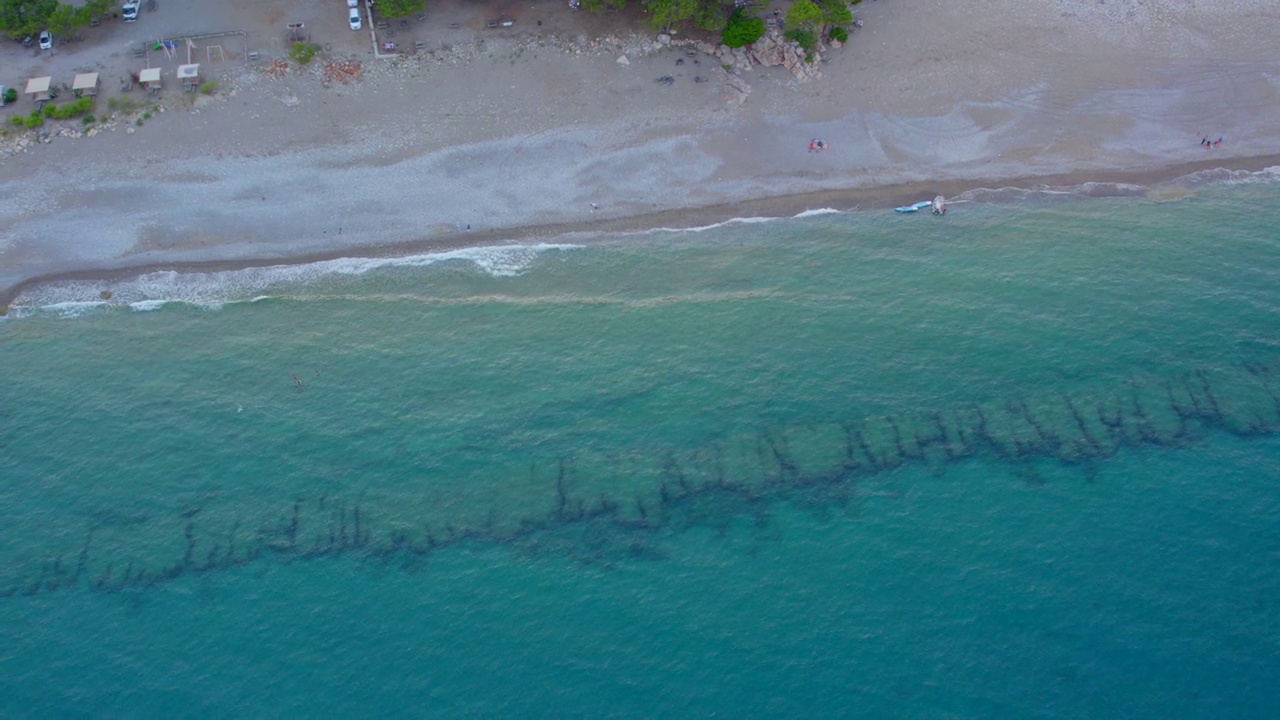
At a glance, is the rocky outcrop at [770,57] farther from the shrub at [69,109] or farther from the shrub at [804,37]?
the shrub at [69,109]

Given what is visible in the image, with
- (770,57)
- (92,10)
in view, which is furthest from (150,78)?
(770,57)

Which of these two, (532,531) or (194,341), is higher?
(194,341)

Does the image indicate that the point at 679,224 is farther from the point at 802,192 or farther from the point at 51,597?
the point at 51,597

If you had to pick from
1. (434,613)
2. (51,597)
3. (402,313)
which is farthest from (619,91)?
(51,597)

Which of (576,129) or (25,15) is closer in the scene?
(576,129)

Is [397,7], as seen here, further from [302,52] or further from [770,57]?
[770,57]

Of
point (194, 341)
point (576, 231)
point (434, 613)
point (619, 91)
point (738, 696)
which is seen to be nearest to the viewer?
point (738, 696)
